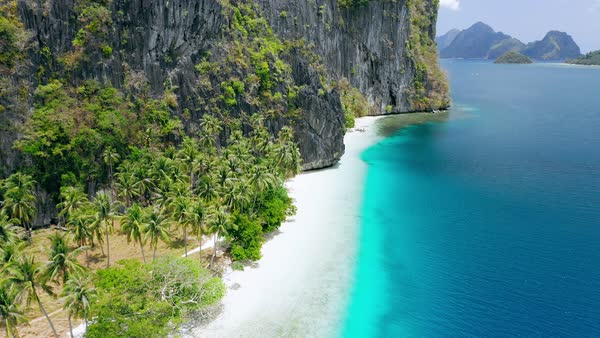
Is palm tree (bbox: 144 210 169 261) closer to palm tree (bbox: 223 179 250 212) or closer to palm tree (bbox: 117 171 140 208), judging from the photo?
palm tree (bbox: 223 179 250 212)

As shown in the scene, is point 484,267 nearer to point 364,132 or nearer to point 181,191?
point 181,191

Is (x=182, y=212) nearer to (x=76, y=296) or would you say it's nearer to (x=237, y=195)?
(x=237, y=195)

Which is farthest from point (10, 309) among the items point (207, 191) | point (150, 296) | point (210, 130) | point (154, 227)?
point (210, 130)

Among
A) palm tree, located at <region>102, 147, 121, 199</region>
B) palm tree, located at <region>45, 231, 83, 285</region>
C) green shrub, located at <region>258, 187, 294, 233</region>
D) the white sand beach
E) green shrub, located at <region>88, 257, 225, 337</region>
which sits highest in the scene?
palm tree, located at <region>102, 147, 121, 199</region>

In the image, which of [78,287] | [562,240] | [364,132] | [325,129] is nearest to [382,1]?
[364,132]

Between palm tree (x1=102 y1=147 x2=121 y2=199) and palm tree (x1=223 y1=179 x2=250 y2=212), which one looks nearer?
palm tree (x1=223 y1=179 x2=250 y2=212)

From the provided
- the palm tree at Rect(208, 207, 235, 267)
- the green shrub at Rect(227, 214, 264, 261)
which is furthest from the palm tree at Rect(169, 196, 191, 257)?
the green shrub at Rect(227, 214, 264, 261)

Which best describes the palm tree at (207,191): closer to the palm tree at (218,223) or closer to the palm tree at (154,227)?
the palm tree at (218,223)
